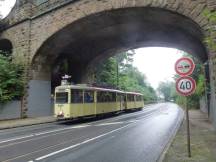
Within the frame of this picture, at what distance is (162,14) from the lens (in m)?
17.5

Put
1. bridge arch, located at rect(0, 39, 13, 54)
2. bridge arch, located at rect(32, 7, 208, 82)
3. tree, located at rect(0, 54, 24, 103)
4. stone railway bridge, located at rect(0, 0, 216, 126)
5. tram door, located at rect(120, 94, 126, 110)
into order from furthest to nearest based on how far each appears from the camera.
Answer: tram door, located at rect(120, 94, 126, 110)
bridge arch, located at rect(0, 39, 13, 54)
tree, located at rect(0, 54, 24, 103)
bridge arch, located at rect(32, 7, 208, 82)
stone railway bridge, located at rect(0, 0, 216, 126)

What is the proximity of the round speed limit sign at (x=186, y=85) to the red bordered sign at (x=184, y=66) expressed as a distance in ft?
0.72

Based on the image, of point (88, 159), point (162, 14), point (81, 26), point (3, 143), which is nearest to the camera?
point (88, 159)

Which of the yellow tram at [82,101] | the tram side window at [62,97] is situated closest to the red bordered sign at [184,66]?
the yellow tram at [82,101]

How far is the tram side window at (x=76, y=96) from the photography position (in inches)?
771

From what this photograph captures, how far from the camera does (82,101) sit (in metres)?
20.6

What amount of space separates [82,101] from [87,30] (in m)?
5.93

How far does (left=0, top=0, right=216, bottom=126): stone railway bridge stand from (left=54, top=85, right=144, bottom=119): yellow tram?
4849 mm

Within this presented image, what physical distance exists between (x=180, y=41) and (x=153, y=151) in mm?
17398

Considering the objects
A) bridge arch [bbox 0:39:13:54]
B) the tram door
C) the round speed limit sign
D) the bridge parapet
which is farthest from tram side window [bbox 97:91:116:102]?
the round speed limit sign

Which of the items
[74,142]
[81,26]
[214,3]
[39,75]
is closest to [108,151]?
[74,142]

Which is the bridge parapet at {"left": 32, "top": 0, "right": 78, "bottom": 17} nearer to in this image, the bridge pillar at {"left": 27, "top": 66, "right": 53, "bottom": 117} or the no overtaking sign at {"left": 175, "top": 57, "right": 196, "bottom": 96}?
the bridge pillar at {"left": 27, "top": 66, "right": 53, "bottom": 117}

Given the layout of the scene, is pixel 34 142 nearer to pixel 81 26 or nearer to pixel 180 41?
pixel 81 26

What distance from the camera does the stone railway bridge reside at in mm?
17234
